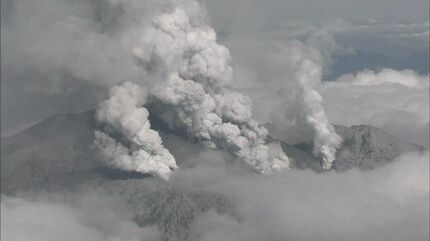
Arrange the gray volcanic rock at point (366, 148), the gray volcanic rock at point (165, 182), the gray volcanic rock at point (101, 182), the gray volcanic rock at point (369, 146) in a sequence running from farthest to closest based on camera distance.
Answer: the gray volcanic rock at point (369, 146)
the gray volcanic rock at point (366, 148)
the gray volcanic rock at point (165, 182)
the gray volcanic rock at point (101, 182)

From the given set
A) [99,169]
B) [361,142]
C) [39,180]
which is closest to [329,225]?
[361,142]

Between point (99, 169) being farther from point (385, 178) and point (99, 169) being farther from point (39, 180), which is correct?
point (385, 178)

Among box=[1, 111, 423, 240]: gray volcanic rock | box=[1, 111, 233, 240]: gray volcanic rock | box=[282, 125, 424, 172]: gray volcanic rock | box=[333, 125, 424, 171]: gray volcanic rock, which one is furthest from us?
box=[333, 125, 424, 171]: gray volcanic rock

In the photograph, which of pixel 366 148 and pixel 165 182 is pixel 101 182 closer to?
pixel 165 182

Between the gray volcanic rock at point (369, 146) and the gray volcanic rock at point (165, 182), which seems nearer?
the gray volcanic rock at point (165, 182)

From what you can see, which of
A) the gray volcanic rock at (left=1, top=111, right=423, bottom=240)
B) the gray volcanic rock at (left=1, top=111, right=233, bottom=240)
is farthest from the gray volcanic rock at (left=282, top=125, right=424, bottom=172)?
the gray volcanic rock at (left=1, top=111, right=233, bottom=240)

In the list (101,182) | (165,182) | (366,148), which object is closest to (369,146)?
(366,148)

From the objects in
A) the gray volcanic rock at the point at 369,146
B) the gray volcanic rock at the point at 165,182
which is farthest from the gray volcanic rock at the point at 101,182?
the gray volcanic rock at the point at 369,146

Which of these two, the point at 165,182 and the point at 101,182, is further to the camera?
the point at 165,182

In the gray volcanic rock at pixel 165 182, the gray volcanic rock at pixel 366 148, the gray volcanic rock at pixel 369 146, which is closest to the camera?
the gray volcanic rock at pixel 165 182

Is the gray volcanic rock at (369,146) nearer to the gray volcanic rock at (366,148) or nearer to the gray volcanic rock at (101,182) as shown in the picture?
the gray volcanic rock at (366,148)

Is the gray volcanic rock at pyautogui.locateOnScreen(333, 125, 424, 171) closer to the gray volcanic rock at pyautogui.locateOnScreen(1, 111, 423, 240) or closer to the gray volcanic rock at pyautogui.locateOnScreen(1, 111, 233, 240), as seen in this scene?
the gray volcanic rock at pyautogui.locateOnScreen(1, 111, 423, 240)
